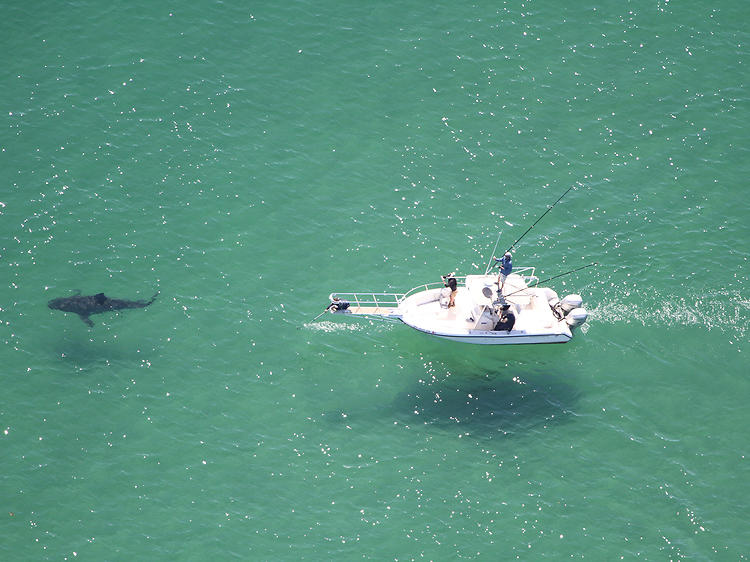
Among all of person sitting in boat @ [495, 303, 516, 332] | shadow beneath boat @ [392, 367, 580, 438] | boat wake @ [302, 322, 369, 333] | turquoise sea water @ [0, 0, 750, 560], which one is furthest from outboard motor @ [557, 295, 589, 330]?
boat wake @ [302, 322, 369, 333]

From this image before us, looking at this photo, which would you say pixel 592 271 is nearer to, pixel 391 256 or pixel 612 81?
pixel 391 256

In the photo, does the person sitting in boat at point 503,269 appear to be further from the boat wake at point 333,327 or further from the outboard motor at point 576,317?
the boat wake at point 333,327

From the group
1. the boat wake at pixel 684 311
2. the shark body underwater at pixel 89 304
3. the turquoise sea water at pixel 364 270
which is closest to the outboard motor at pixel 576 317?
the turquoise sea water at pixel 364 270

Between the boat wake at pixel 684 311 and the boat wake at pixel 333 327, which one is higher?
the boat wake at pixel 333 327

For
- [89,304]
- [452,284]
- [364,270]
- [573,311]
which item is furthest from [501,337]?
[89,304]

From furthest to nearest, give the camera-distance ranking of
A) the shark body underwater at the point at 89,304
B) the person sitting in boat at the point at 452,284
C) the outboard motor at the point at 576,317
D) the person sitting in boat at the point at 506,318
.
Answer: the shark body underwater at the point at 89,304 < the person sitting in boat at the point at 452,284 < the outboard motor at the point at 576,317 < the person sitting in boat at the point at 506,318

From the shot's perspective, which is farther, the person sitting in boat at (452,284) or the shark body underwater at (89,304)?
the shark body underwater at (89,304)

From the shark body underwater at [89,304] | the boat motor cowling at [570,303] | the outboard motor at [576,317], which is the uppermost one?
the shark body underwater at [89,304]

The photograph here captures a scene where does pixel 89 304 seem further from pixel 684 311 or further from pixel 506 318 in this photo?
pixel 684 311

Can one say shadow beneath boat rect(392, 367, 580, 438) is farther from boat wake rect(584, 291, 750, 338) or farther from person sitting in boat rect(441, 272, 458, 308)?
boat wake rect(584, 291, 750, 338)
